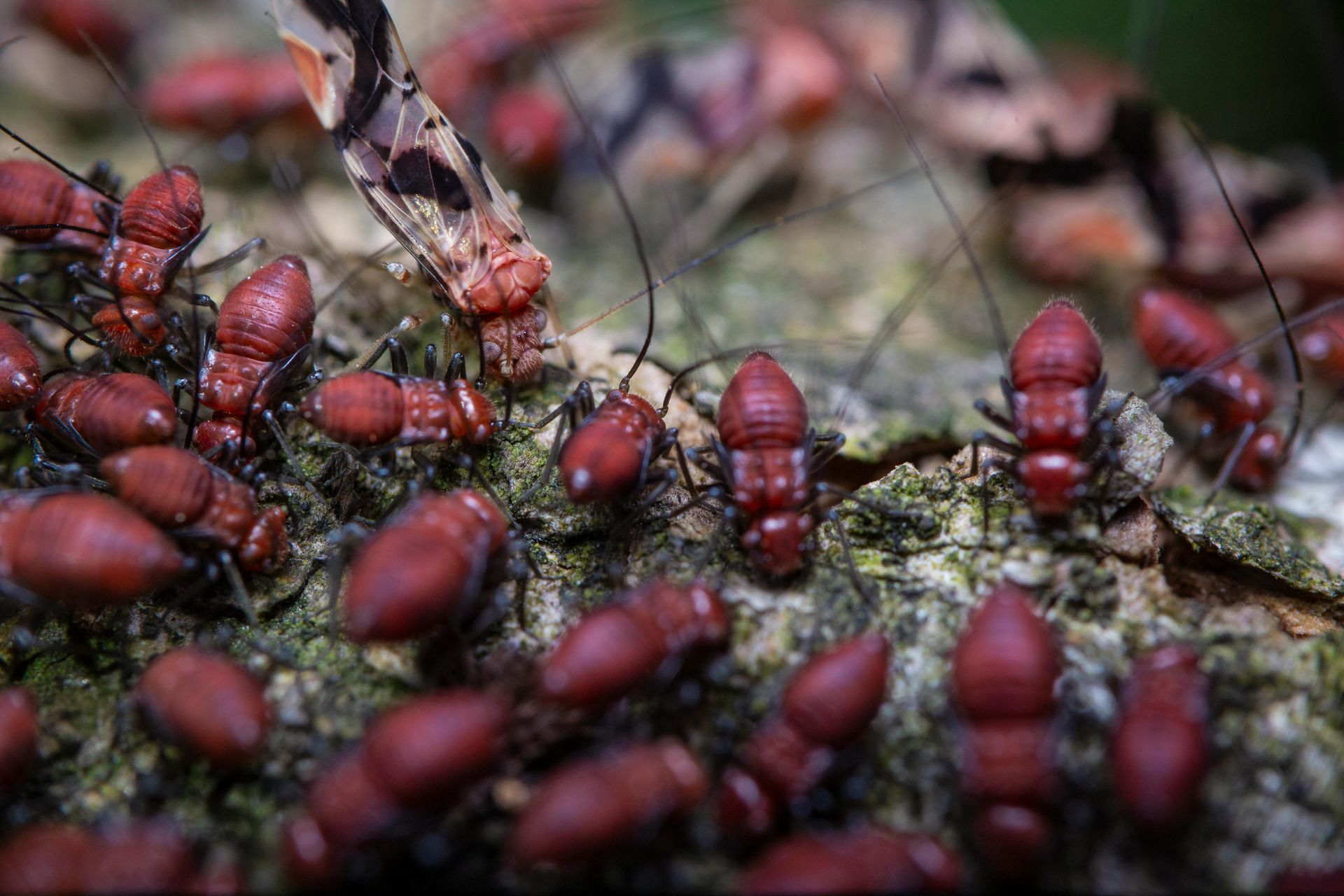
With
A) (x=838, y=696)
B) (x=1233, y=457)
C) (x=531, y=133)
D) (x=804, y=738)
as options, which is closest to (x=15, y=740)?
(x=804, y=738)

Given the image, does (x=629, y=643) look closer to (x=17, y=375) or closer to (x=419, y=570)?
(x=419, y=570)

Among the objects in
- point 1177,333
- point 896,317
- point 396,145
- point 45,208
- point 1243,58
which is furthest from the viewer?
point 1243,58

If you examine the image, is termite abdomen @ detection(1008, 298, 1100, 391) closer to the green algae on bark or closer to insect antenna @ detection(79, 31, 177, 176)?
the green algae on bark

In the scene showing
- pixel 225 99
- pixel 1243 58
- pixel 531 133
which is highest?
pixel 225 99

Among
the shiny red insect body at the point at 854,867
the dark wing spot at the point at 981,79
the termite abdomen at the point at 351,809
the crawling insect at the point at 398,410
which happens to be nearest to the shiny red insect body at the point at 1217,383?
the dark wing spot at the point at 981,79

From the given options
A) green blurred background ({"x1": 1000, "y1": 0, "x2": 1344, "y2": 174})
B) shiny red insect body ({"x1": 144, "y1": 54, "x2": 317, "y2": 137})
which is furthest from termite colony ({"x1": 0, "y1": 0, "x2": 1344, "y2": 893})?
shiny red insect body ({"x1": 144, "y1": 54, "x2": 317, "y2": 137})

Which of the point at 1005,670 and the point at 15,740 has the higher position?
the point at 15,740

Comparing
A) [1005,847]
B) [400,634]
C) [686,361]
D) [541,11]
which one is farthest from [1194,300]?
[541,11]
